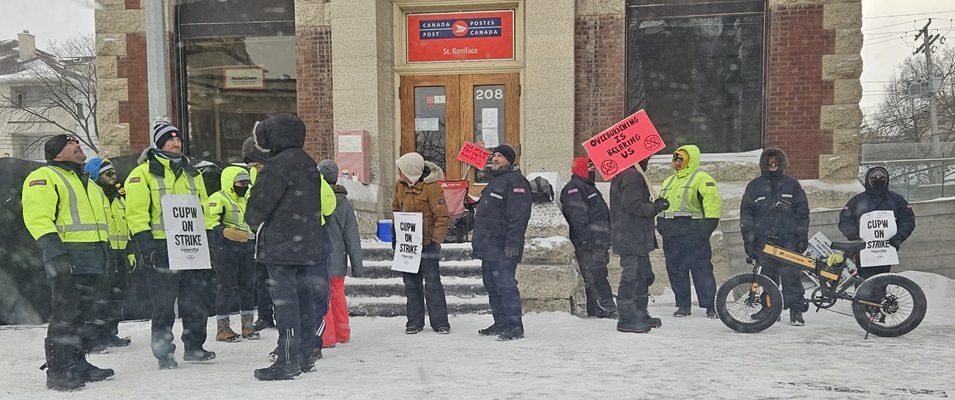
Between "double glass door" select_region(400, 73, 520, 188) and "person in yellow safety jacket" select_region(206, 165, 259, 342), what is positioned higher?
"double glass door" select_region(400, 73, 520, 188)

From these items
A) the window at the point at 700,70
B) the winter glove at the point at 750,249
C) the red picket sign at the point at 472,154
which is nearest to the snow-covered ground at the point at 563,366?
the winter glove at the point at 750,249

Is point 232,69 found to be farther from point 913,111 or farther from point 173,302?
point 913,111

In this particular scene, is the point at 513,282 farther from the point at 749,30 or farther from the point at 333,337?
the point at 749,30

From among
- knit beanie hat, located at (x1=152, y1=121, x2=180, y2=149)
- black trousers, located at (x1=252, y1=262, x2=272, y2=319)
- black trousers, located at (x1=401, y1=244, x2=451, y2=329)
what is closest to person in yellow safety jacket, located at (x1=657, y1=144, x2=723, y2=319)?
black trousers, located at (x1=401, y1=244, x2=451, y2=329)

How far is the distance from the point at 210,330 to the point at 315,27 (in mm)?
5820

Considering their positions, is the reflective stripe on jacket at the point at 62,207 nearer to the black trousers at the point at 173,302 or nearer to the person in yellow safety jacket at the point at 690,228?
the black trousers at the point at 173,302

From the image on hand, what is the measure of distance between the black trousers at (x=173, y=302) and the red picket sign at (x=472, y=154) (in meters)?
4.55

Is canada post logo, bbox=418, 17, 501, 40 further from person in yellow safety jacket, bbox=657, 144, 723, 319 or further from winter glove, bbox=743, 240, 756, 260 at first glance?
winter glove, bbox=743, 240, 756, 260

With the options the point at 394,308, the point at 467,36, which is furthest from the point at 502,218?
the point at 467,36

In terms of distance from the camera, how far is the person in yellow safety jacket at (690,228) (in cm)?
836

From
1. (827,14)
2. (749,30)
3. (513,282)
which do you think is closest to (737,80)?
(749,30)

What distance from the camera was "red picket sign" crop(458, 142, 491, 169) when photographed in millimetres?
9906

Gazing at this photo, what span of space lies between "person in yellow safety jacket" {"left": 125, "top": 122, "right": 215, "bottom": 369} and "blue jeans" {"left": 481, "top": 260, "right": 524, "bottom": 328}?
2.68 meters

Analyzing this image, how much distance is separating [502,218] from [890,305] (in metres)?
3.79
